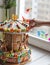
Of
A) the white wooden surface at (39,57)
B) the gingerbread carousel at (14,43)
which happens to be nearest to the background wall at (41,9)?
the white wooden surface at (39,57)

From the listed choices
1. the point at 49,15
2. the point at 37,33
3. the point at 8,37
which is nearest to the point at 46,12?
the point at 49,15

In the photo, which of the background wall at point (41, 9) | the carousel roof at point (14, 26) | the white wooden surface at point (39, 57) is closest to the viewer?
the carousel roof at point (14, 26)

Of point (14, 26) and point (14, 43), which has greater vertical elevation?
point (14, 26)

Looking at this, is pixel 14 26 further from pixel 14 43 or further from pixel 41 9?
pixel 41 9

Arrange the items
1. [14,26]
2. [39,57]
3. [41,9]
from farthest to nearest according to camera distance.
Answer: [41,9], [39,57], [14,26]

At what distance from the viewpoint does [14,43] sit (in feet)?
3.39

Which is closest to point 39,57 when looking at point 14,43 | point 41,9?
point 14,43

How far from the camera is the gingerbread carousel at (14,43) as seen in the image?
39.2 inches

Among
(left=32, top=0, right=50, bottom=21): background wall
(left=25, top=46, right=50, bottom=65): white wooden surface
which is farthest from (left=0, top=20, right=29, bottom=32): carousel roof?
(left=32, top=0, right=50, bottom=21): background wall

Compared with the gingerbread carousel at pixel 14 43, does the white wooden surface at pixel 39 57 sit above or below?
below

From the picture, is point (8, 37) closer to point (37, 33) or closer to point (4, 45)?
point (4, 45)

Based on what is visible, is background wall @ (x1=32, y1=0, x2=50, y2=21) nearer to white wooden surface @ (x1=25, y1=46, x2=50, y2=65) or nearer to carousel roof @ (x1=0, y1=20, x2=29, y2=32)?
white wooden surface @ (x1=25, y1=46, x2=50, y2=65)

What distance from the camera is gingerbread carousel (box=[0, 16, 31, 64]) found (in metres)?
0.99

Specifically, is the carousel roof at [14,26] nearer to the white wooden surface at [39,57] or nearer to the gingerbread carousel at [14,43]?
the gingerbread carousel at [14,43]
